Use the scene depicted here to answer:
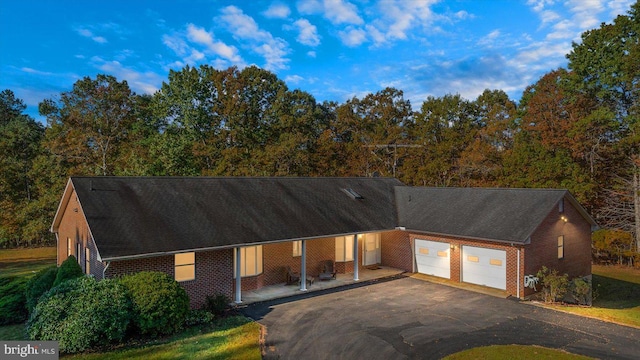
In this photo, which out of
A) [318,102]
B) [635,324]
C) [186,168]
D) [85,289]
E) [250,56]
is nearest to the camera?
[85,289]

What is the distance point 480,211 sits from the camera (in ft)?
60.5

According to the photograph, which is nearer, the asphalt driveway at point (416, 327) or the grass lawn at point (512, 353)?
the grass lawn at point (512, 353)

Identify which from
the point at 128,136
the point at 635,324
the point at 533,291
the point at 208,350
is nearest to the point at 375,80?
the point at 128,136

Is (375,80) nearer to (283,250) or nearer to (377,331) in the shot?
(283,250)

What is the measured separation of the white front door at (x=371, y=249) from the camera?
21.0m

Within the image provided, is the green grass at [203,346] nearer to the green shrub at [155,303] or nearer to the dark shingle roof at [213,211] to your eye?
the green shrub at [155,303]

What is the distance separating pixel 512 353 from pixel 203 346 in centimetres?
847

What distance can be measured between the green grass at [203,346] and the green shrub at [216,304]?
1133 mm

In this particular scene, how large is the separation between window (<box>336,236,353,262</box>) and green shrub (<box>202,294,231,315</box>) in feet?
23.9

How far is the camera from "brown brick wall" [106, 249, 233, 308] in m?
13.0

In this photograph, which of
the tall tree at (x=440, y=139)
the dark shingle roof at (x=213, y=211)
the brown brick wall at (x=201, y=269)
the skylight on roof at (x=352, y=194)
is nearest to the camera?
the brown brick wall at (x=201, y=269)

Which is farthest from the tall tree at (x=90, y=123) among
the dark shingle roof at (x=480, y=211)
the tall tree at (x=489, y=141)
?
the tall tree at (x=489, y=141)

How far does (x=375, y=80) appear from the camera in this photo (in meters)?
48.3

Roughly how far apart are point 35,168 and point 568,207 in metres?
41.8
